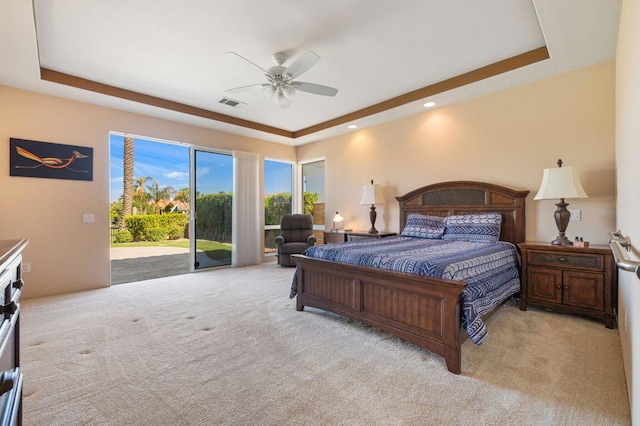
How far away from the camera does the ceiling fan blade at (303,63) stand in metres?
2.77

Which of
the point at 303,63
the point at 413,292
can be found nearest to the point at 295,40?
the point at 303,63

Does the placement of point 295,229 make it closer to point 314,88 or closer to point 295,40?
point 314,88

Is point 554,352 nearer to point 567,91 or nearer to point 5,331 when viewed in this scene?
point 567,91

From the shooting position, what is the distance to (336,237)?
5758mm

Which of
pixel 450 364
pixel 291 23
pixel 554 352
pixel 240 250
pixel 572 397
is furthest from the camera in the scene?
pixel 240 250

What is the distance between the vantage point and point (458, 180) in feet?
14.4

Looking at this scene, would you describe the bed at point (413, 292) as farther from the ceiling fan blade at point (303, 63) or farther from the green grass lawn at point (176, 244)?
the green grass lawn at point (176, 244)

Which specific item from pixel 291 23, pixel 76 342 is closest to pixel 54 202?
pixel 76 342

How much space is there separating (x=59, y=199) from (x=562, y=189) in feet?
20.2

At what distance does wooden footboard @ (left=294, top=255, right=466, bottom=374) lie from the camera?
2115 millimetres

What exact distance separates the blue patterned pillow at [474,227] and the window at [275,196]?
388cm

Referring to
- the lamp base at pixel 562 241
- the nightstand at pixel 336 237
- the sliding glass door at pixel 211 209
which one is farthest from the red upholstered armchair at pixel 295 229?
the lamp base at pixel 562 241

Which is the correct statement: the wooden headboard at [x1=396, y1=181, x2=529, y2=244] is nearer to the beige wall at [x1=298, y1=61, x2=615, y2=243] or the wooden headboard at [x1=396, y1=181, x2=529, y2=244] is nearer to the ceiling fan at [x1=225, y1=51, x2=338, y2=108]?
the beige wall at [x1=298, y1=61, x2=615, y2=243]

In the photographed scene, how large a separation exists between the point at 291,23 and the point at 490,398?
3297mm
